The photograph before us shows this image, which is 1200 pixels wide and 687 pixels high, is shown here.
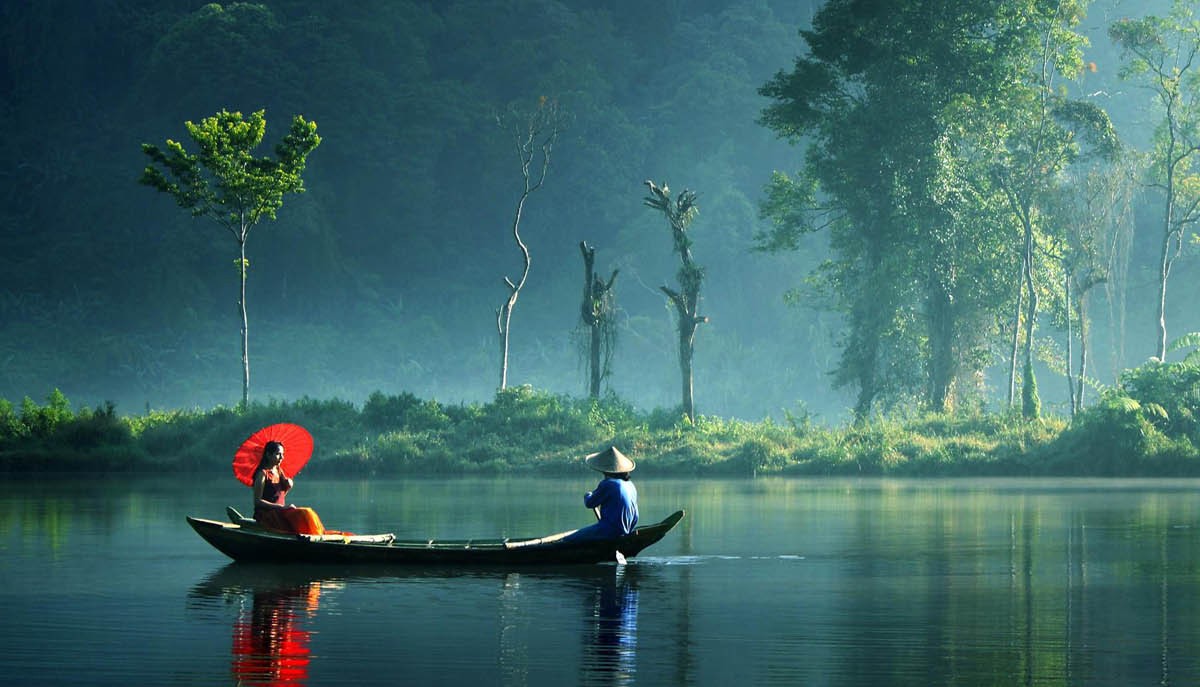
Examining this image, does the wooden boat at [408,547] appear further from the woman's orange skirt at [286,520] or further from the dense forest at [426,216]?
the dense forest at [426,216]

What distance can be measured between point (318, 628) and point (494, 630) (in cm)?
173

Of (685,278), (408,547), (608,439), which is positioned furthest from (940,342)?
(408,547)

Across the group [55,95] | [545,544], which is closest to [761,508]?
[545,544]

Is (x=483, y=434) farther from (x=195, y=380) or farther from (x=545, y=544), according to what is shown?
(x=195, y=380)

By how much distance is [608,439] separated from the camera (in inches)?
1965

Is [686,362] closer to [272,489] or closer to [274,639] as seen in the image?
[272,489]

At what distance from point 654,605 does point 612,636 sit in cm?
249

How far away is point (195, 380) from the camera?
295ft

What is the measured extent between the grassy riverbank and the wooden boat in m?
27.2

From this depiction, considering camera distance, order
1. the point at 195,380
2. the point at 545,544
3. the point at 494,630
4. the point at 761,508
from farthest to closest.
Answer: the point at 195,380
the point at 761,508
the point at 545,544
the point at 494,630

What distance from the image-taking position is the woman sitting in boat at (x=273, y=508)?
22.1 metres

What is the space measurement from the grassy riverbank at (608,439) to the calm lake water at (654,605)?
15696 millimetres

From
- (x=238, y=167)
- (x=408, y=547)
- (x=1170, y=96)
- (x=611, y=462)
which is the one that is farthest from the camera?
(x=1170, y=96)

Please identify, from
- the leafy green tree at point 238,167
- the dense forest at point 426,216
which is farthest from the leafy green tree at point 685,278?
the dense forest at point 426,216
